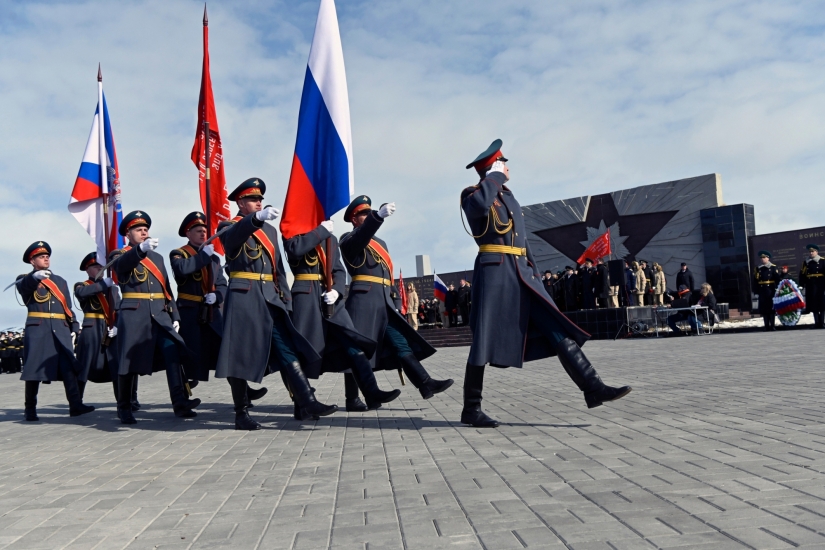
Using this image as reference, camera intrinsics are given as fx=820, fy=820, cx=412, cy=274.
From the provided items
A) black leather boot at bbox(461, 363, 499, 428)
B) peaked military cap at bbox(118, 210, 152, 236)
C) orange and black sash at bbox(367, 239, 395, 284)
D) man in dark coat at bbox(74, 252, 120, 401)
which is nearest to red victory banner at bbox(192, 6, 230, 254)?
peaked military cap at bbox(118, 210, 152, 236)

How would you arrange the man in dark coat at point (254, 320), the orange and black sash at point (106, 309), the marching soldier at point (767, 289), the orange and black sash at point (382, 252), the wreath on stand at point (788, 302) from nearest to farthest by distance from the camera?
the man in dark coat at point (254, 320) < the orange and black sash at point (382, 252) < the orange and black sash at point (106, 309) < the wreath on stand at point (788, 302) < the marching soldier at point (767, 289)

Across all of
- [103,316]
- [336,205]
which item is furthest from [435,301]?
[336,205]

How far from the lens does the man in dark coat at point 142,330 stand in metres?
7.79

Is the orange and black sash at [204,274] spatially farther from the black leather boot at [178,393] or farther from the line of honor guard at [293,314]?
the black leather boot at [178,393]

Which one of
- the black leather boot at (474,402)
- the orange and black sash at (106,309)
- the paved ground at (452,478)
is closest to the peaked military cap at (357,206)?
the paved ground at (452,478)

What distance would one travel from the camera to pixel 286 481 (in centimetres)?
427

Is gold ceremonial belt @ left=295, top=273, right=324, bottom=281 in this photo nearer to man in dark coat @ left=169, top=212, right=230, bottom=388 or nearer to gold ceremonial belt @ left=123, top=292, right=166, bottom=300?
man in dark coat @ left=169, top=212, right=230, bottom=388

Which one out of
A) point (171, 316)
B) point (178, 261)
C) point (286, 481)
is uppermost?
point (178, 261)

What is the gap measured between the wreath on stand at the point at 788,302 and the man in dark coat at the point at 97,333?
1542cm

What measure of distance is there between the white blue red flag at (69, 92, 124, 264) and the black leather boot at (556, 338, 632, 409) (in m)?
7.38

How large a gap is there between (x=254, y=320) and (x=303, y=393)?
28.6 inches

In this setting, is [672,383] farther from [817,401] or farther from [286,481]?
[286,481]

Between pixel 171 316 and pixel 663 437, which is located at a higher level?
pixel 171 316

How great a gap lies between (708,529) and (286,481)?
2.23 metres
